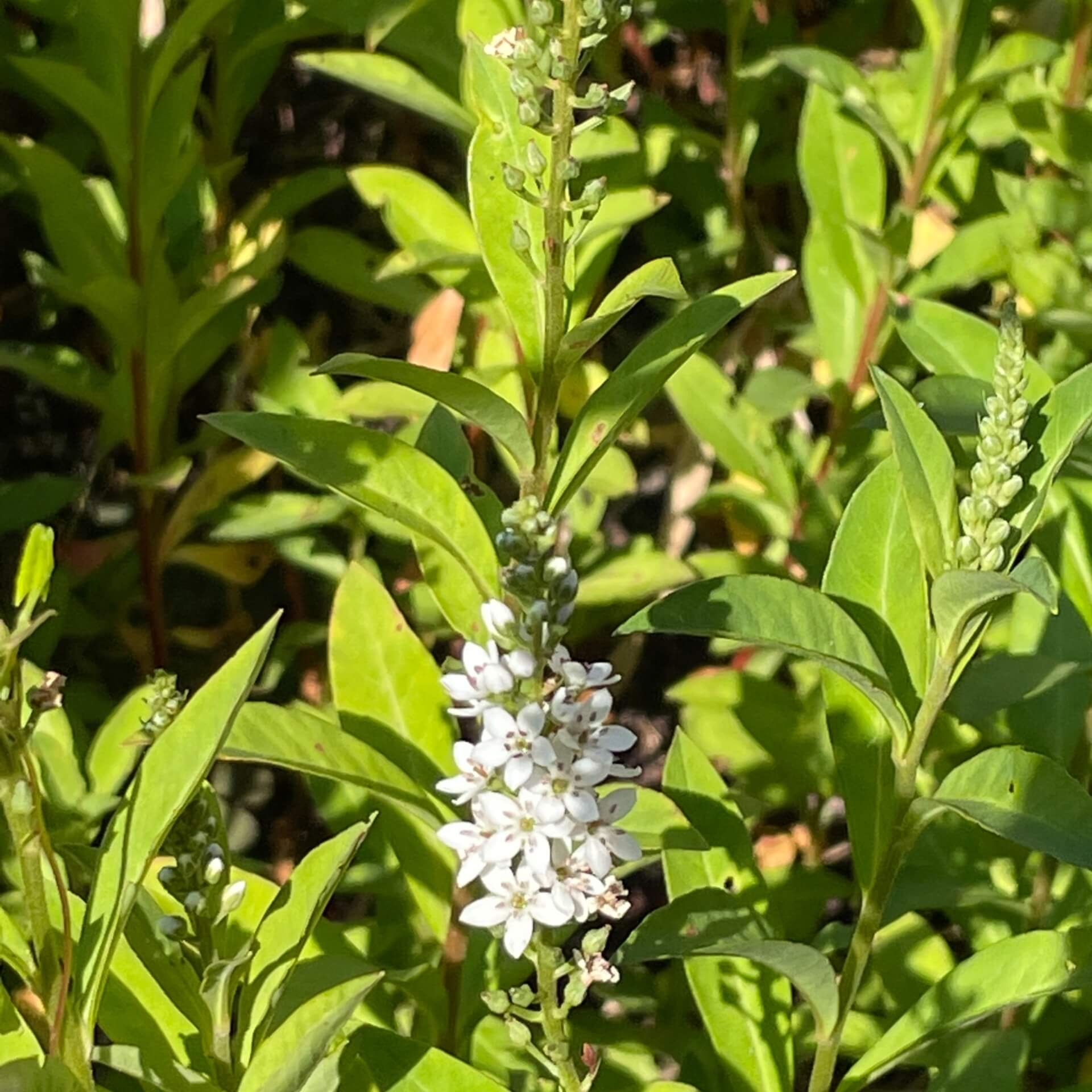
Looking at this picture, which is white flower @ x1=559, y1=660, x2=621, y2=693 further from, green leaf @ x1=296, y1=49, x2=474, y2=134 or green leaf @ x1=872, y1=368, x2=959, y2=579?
green leaf @ x1=296, y1=49, x2=474, y2=134

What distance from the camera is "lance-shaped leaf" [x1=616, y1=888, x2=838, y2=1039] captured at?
988 mm

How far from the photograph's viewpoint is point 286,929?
1.02 meters

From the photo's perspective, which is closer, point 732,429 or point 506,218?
A: point 506,218

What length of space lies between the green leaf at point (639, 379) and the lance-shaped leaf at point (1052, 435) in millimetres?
236

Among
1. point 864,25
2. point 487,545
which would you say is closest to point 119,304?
point 487,545

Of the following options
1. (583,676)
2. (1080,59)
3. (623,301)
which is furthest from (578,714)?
(1080,59)

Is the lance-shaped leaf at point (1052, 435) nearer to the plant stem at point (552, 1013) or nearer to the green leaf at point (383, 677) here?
the plant stem at point (552, 1013)

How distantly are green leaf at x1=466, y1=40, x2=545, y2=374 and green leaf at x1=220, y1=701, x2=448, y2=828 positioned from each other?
361 mm

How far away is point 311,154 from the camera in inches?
90.5

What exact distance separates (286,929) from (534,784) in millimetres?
285

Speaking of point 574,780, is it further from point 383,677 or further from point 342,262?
point 342,262

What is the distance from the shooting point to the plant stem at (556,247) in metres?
0.91

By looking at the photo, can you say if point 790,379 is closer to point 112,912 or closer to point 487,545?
point 487,545

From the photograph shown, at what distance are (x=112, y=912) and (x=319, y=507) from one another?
2.82 ft
